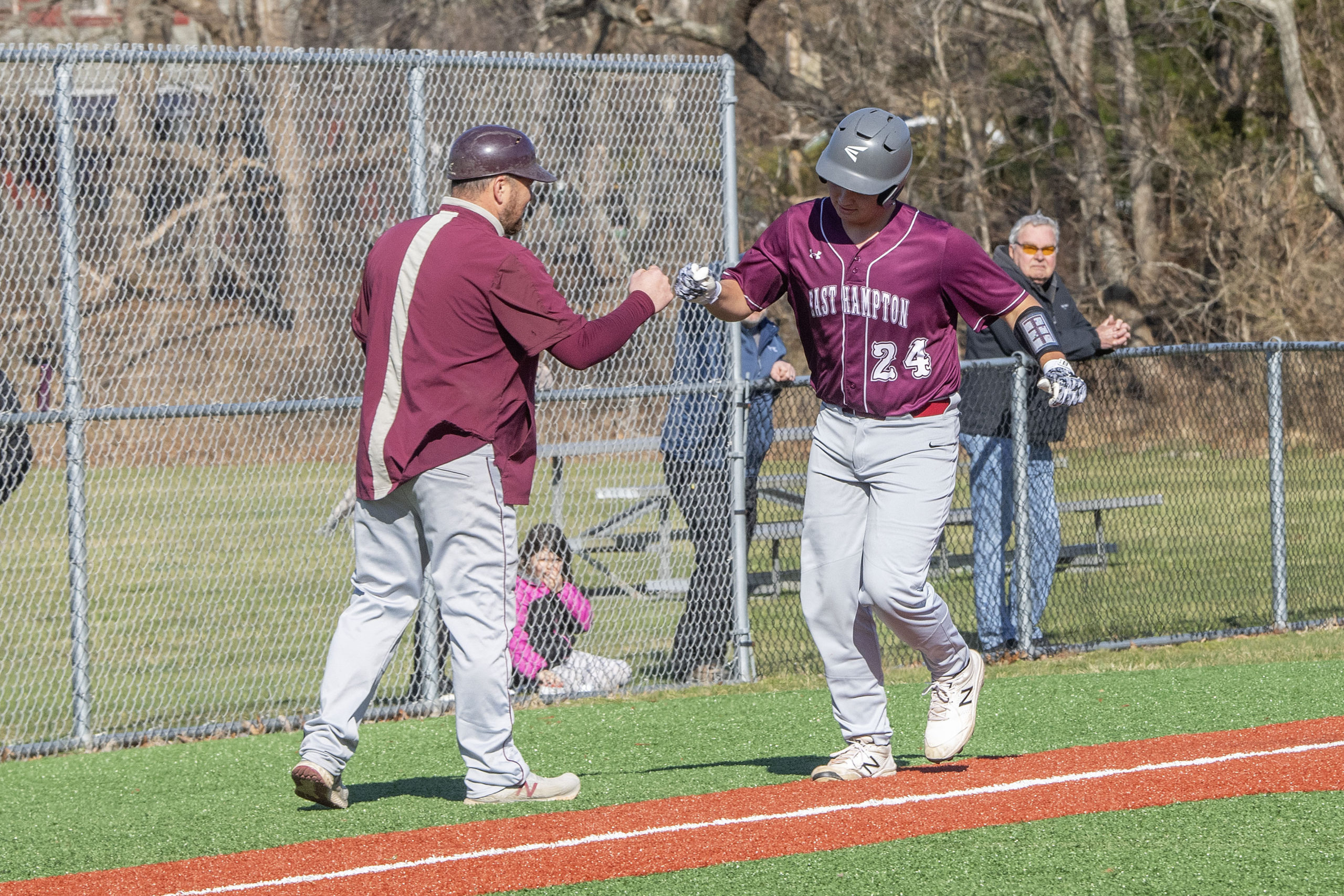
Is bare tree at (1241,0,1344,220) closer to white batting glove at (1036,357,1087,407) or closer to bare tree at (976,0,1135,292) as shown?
bare tree at (976,0,1135,292)

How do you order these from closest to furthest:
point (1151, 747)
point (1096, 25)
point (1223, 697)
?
point (1151, 747)
point (1223, 697)
point (1096, 25)

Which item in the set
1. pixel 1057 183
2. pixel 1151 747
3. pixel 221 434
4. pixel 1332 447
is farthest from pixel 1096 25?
pixel 1151 747

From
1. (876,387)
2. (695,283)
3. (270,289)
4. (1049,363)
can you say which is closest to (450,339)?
(695,283)

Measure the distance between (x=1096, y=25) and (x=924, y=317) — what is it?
758 inches

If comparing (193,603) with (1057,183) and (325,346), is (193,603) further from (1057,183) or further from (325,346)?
(1057,183)

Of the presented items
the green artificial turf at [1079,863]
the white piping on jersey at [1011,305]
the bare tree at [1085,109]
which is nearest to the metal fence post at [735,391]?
the white piping on jersey at [1011,305]

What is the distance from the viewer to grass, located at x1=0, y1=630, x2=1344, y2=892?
5.21 m

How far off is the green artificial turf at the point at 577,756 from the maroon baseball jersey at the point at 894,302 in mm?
1439

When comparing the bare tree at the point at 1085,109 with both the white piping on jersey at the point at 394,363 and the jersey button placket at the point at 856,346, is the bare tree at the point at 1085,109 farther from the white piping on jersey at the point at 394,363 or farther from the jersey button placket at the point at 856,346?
the white piping on jersey at the point at 394,363

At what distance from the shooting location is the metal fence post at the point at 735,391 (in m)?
7.95

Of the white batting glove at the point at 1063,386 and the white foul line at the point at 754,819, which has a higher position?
the white batting glove at the point at 1063,386

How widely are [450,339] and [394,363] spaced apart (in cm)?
20

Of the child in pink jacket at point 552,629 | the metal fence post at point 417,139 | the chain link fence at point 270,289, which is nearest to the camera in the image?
the chain link fence at point 270,289

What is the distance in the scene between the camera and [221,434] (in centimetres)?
1018
